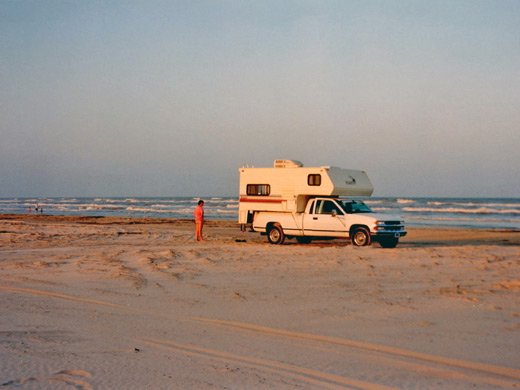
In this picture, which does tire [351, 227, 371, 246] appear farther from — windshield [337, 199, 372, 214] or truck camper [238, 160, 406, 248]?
windshield [337, 199, 372, 214]

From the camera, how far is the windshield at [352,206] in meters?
19.0

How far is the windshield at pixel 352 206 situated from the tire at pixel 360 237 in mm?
754

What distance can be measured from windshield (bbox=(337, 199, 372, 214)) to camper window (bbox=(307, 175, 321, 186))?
987mm

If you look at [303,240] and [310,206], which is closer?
[310,206]

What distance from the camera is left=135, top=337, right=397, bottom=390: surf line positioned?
5.11 metres

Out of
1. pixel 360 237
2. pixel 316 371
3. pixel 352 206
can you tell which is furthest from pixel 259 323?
pixel 352 206

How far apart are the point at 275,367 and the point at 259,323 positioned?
1.99 metres

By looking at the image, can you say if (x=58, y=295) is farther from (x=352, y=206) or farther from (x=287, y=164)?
(x=287, y=164)

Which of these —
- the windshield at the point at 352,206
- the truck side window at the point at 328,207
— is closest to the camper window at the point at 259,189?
the truck side window at the point at 328,207

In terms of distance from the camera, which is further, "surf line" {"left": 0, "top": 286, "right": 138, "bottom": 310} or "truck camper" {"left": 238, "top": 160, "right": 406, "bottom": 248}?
"truck camper" {"left": 238, "top": 160, "right": 406, "bottom": 248}

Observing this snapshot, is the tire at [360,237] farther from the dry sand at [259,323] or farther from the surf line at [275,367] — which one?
the surf line at [275,367]

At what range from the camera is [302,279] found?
36.6ft

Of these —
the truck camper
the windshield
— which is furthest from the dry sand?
the windshield

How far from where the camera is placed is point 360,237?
18.5m
